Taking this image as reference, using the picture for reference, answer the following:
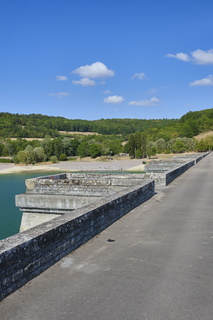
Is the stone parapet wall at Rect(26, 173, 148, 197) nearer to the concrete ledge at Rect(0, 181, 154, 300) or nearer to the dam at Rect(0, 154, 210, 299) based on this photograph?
the dam at Rect(0, 154, 210, 299)

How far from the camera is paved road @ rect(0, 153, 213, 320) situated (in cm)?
355

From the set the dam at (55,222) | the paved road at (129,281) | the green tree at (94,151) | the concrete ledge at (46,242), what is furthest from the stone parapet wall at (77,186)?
the green tree at (94,151)

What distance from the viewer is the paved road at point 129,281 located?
11.6ft

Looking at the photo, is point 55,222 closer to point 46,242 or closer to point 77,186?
point 46,242

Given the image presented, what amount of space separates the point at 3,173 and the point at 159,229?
264ft

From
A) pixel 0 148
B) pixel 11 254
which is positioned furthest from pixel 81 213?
pixel 0 148

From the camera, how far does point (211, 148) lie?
110500mm

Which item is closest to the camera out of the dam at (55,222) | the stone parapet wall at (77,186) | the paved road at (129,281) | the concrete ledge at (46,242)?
the paved road at (129,281)

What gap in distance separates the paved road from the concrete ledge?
15cm

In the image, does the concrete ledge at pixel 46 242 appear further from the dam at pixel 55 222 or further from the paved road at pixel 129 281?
the paved road at pixel 129 281

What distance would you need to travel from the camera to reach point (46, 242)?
4.63 meters

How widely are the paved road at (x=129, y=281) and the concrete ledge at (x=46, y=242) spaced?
5.8 inches

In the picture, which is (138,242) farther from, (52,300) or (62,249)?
(52,300)

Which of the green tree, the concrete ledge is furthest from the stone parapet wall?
the green tree
